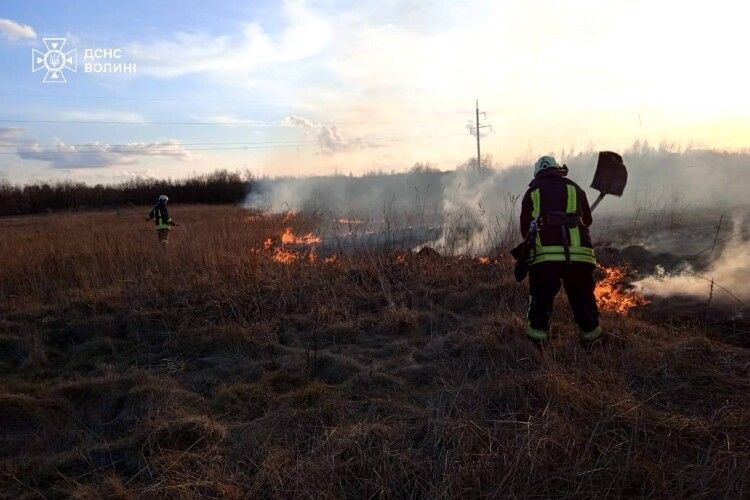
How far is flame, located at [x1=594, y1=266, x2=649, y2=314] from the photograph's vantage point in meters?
6.50

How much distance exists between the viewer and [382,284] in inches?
310

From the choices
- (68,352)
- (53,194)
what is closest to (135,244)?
(68,352)

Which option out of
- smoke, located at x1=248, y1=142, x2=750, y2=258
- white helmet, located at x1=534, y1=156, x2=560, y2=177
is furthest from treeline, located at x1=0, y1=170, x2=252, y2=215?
white helmet, located at x1=534, y1=156, x2=560, y2=177

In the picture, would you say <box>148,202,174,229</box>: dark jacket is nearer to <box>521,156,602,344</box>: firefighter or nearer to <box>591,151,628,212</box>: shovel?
<box>591,151,628,212</box>: shovel

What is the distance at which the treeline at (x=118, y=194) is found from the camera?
42781 millimetres

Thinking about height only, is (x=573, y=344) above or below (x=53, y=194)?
below

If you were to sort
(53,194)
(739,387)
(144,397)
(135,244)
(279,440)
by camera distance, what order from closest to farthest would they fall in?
1. (279,440)
2. (739,387)
3. (144,397)
4. (135,244)
5. (53,194)

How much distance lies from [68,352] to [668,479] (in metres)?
6.33

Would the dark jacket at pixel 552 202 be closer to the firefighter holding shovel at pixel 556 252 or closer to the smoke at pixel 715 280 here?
the firefighter holding shovel at pixel 556 252

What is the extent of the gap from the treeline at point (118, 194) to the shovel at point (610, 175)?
4376 centimetres

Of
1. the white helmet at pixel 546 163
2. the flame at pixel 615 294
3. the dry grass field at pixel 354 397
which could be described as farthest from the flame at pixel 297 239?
the white helmet at pixel 546 163

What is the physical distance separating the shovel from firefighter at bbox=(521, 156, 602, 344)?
1592mm

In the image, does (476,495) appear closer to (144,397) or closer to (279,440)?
(279,440)

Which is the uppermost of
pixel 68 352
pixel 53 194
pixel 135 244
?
pixel 53 194
